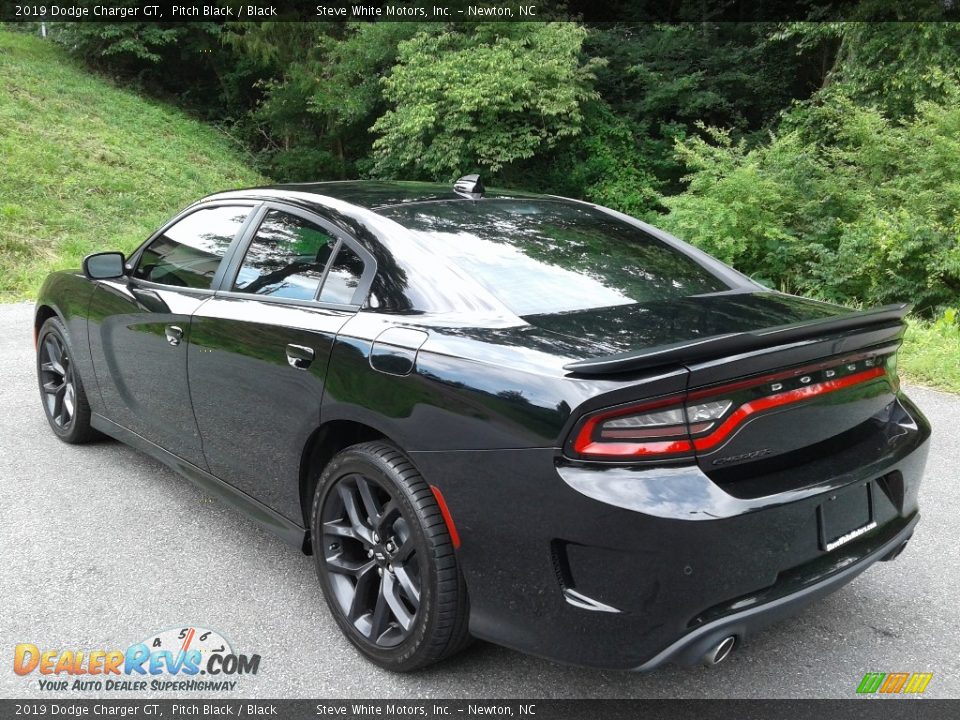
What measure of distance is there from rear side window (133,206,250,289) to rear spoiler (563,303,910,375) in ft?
6.50

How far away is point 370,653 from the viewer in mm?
2521

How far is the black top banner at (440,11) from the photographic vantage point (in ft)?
60.8

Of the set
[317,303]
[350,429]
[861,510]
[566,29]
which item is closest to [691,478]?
[861,510]

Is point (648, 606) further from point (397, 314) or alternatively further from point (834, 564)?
point (397, 314)

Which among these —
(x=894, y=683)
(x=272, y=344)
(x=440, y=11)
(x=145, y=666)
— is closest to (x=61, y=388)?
(x=272, y=344)

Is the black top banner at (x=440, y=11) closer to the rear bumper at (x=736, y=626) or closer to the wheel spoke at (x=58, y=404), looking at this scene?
the wheel spoke at (x=58, y=404)

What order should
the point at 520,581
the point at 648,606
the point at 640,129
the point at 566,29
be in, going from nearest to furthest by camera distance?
the point at 648,606, the point at 520,581, the point at 566,29, the point at 640,129

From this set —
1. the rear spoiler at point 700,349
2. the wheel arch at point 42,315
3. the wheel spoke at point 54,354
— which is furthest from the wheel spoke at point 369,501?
the wheel arch at point 42,315

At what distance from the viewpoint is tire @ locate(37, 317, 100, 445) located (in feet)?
14.3

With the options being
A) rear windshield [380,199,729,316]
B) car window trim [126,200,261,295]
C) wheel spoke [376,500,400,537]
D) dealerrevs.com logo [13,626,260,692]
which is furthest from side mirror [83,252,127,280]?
wheel spoke [376,500,400,537]

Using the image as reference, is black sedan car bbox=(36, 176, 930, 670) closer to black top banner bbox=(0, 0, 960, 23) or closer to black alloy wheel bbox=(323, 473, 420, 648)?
black alloy wheel bbox=(323, 473, 420, 648)

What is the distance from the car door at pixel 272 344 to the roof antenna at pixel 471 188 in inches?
26.4

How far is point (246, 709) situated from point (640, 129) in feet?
65.2

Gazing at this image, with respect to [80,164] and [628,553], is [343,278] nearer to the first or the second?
[628,553]
